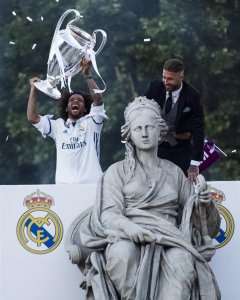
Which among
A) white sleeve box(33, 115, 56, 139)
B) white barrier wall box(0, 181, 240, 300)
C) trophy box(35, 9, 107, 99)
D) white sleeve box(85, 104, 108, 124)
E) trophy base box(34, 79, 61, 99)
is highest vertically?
trophy box(35, 9, 107, 99)

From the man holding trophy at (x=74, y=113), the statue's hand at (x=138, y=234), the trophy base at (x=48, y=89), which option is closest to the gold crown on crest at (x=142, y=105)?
the statue's hand at (x=138, y=234)

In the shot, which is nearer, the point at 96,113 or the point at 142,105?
the point at 142,105

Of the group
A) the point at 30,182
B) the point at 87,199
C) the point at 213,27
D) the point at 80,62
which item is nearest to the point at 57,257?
the point at 87,199

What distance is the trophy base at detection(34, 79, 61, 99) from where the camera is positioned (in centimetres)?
2461

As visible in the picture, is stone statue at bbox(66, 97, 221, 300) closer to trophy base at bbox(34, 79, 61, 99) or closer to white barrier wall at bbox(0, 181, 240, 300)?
white barrier wall at bbox(0, 181, 240, 300)

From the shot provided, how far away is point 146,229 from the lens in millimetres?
22438

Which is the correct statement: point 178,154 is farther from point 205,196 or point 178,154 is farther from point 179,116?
point 205,196

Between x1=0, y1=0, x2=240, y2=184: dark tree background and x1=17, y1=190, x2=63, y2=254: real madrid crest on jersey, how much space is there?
1042 centimetres

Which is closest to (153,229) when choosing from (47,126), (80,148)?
(80,148)

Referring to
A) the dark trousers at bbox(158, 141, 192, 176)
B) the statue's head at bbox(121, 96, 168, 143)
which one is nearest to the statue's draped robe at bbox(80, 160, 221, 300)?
the statue's head at bbox(121, 96, 168, 143)

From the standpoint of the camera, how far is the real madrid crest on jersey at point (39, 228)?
2347cm

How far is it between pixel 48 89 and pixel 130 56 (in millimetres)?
10695

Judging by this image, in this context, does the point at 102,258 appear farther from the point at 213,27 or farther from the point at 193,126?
the point at 213,27

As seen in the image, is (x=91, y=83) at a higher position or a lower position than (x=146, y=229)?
higher
